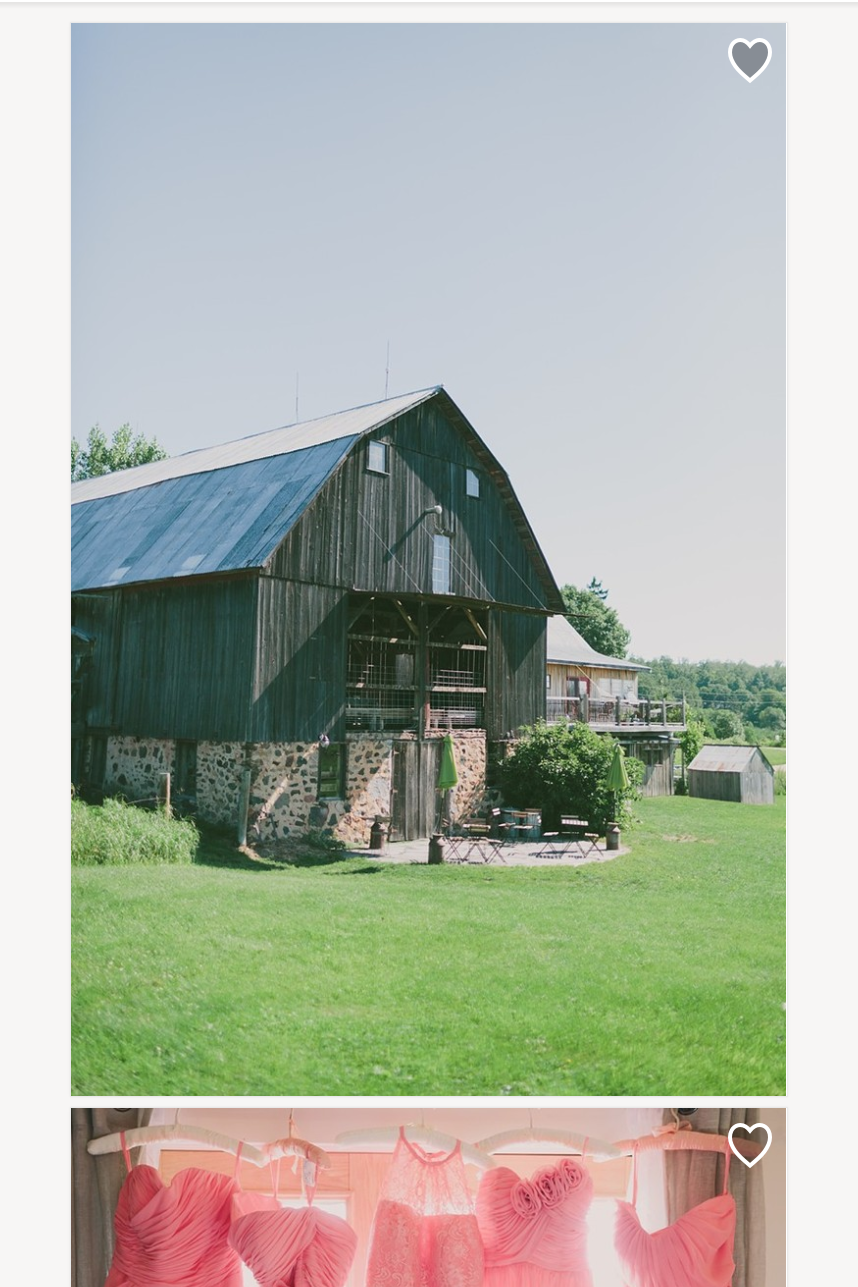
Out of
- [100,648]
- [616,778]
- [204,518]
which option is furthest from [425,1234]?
[204,518]

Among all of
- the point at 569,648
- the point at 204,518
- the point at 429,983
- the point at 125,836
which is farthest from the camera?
the point at 569,648

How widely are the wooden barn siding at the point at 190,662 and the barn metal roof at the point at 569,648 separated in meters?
1.86

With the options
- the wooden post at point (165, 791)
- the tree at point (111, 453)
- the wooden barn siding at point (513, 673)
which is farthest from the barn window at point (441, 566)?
the wooden post at point (165, 791)

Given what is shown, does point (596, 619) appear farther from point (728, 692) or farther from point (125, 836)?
point (125, 836)

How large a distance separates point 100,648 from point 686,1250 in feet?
11.7

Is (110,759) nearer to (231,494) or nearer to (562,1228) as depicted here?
(231,494)

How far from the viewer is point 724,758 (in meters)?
4.13

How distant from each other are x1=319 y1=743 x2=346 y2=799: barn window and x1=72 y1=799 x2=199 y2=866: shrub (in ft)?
2.37

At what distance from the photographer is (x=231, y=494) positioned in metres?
4.50

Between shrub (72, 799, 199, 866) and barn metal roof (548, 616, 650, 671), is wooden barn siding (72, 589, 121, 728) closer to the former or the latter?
shrub (72, 799, 199, 866)

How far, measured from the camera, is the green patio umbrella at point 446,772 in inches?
194

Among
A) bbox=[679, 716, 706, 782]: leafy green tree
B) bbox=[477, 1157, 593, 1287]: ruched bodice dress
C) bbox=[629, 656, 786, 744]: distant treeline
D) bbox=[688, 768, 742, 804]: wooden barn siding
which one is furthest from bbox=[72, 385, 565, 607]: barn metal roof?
bbox=[477, 1157, 593, 1287]: ruched bodice dress
